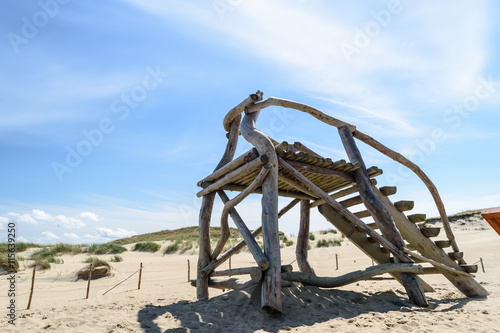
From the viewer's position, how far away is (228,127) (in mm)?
7434

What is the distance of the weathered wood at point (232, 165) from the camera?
5527 millimetres

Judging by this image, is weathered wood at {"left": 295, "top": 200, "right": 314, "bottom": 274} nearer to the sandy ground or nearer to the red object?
the sandy ground

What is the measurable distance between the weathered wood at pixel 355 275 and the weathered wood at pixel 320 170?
5.47ft

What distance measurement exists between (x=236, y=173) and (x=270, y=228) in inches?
50.2

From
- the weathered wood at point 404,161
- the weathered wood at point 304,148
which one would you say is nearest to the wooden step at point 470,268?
the weathered wood at point 404,161

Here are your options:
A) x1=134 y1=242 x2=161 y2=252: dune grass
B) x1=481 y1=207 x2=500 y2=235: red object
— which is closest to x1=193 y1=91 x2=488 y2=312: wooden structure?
x1=481 y1=207 x2=500 y2=235: red object

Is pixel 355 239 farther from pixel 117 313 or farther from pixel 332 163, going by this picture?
pixel 117 313

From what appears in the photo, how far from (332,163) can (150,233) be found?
3667 cm

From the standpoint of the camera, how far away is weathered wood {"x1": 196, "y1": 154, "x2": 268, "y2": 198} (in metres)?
5.34

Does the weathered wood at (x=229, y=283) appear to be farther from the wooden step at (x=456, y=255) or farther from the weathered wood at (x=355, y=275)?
the wooden step at (x=456, y=255)

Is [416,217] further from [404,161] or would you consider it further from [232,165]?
[232,165]

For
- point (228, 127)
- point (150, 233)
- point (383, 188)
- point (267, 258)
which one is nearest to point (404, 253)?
point (383, 188)

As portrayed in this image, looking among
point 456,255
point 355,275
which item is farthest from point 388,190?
point 355,275

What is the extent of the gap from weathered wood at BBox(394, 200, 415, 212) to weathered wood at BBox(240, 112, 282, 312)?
2.76 meters
